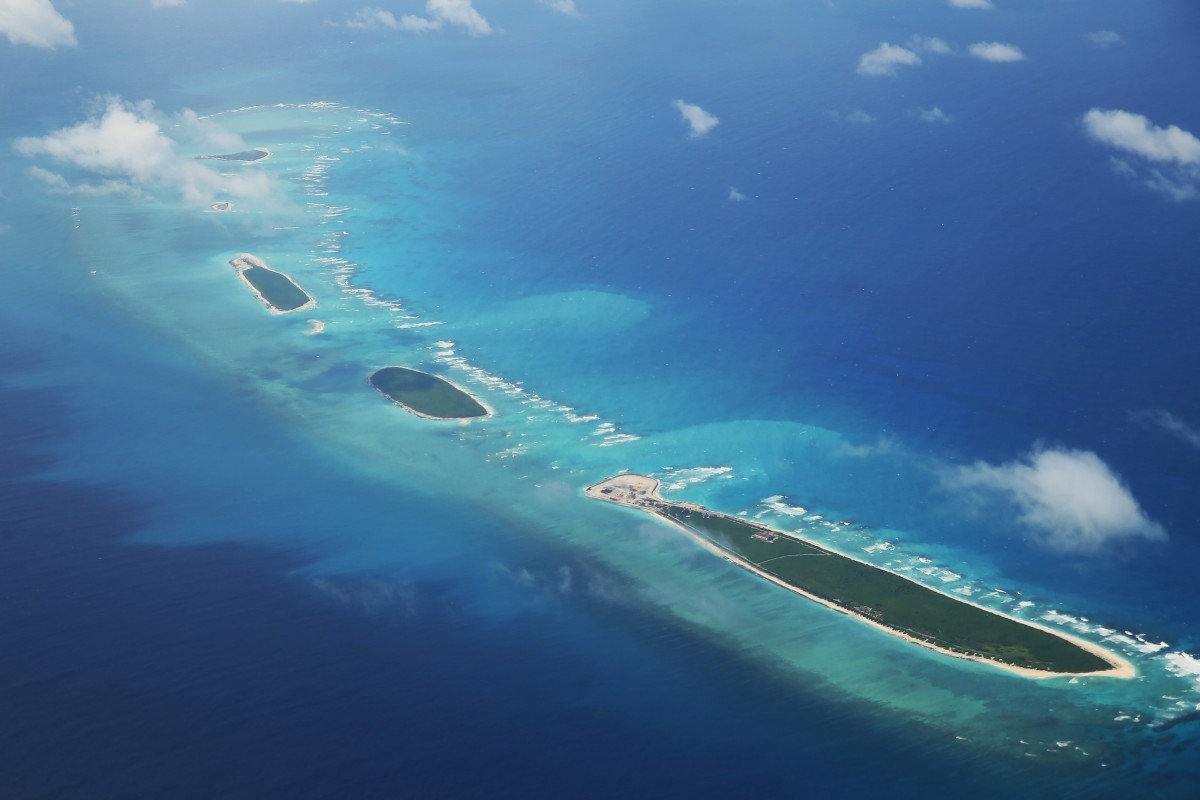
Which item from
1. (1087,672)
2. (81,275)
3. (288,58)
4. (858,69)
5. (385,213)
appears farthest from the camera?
(288,58)

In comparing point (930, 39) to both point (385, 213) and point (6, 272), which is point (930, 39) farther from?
point (6, 272)

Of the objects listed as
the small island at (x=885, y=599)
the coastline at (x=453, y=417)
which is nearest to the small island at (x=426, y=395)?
the coastline at (x=453, y=417)

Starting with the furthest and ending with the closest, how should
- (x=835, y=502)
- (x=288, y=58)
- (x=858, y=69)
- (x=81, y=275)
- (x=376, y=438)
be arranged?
(x=288, y=58)
(x=858, y=69)
(x=81, y=275)
(x=376, y=438)
(x=835, y=502)

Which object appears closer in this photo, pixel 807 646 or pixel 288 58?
pixel 807 646

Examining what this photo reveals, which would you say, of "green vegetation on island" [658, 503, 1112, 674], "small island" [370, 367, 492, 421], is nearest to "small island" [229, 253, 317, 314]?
"small island" [370, 367, 492, 421]

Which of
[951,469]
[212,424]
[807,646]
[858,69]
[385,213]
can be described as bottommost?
[807,646]

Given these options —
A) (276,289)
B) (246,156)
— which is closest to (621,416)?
(276,289)

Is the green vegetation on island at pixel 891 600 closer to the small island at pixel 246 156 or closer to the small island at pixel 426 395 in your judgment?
the small island at pixel 426 395

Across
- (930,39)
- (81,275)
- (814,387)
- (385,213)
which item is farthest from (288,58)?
(814,387)
